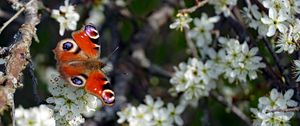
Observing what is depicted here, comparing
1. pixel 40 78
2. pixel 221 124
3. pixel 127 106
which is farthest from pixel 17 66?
pixel 40 78

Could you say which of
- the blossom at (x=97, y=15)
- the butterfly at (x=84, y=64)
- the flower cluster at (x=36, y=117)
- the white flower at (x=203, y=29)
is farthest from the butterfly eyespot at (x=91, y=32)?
the blossom at (x=97, y=15)

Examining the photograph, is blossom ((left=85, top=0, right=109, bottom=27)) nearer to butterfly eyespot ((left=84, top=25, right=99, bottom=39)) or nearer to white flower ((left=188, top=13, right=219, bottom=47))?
white flower ((left=188, top=13, right=219, bottom=47))

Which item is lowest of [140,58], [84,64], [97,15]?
[84,64]

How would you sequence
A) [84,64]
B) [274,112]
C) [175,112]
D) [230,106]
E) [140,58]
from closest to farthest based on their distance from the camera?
[84,64] → [274,112] → [175,112] → [230,106] → [140,58]

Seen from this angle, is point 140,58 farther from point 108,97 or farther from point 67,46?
point 108,97

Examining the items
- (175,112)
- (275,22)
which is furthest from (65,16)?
(275,22)

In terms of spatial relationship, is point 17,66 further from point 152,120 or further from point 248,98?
point 248,98

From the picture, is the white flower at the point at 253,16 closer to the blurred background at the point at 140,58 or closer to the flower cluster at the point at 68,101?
the blurred background at the point at 140,58
